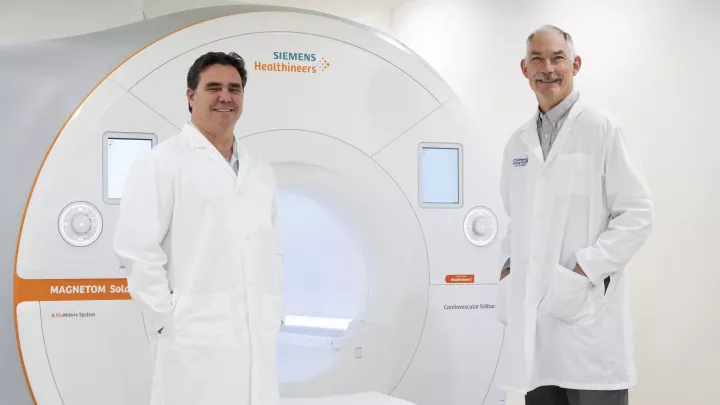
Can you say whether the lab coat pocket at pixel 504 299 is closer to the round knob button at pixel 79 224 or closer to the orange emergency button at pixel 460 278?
the orange emergency button at pixel 460 278

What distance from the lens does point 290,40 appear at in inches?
93.4

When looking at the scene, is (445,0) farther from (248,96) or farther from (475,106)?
(248,96)

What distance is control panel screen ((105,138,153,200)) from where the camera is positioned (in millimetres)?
2219

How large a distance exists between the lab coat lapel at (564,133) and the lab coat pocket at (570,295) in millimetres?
297

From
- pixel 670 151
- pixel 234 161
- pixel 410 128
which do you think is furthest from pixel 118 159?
pixel 670 151

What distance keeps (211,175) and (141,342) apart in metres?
0.63

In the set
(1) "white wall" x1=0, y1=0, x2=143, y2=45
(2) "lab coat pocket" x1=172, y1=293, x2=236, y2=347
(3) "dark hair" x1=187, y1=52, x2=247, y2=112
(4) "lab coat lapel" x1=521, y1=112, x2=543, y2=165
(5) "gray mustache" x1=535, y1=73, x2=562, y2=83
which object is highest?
(1) "white wall" x1=0, y1=0, x2=143, y2=45

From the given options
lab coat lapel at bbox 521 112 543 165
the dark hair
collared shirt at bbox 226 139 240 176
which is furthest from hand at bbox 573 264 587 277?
the dark hair

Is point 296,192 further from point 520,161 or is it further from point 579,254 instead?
Answer: point 579,254

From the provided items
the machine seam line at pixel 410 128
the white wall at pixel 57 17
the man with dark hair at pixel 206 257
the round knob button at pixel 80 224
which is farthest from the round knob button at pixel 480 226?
the white wall at pixel 57 17

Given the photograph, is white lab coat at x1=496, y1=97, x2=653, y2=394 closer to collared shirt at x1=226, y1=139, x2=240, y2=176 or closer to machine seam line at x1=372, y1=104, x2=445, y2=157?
machine seam line at x1=372, y1=104, x2=445, y2=157

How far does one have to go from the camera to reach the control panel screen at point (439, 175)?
8.07 ft

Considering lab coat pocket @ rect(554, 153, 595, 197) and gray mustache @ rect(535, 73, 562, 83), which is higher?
gray mustache @ rect(535, 73, 562, 83)

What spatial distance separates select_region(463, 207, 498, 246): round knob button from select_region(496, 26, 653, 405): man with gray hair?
0.45 m
